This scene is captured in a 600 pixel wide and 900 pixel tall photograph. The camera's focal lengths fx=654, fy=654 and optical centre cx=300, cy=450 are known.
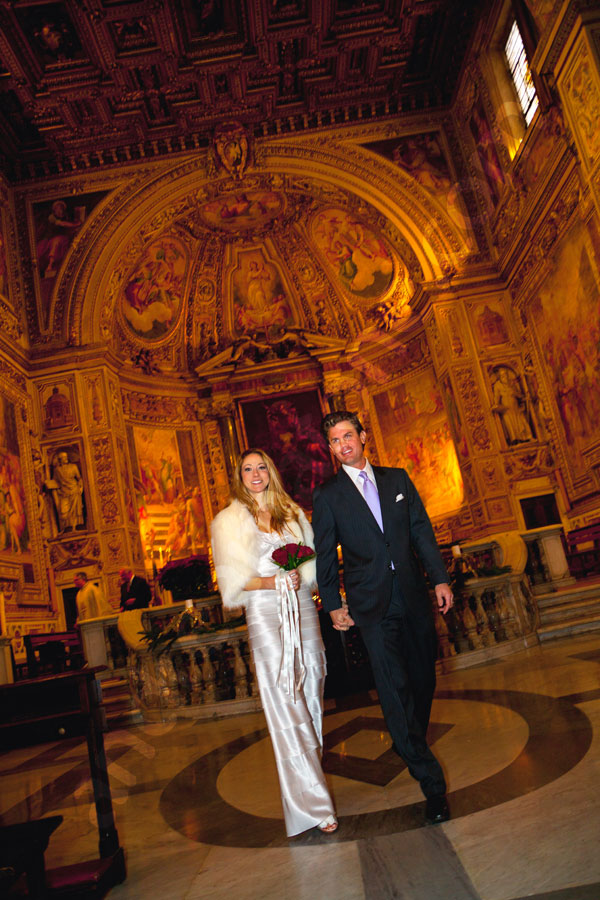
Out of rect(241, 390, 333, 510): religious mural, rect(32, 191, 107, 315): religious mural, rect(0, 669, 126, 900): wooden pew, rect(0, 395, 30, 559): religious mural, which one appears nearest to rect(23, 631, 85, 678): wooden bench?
rect(0, 395, 30, 559): religious mural

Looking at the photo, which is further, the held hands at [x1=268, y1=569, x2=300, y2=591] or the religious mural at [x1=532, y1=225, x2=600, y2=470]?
the religious mural at [x1=532, y1=225, x2=600, y2=470]

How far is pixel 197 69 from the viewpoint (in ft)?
47.2

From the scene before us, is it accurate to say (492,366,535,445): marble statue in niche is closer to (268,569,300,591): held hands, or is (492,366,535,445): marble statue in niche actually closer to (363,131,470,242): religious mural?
(363,131,470,242): religious mural

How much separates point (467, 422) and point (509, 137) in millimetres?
6130

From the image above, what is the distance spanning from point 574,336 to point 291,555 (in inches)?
441

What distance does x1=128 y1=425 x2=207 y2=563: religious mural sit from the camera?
1733 cm

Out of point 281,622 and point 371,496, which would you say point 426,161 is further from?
point 281,622

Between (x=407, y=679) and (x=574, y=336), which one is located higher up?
(x=574, y=336)

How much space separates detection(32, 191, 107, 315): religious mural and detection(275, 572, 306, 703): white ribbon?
1483cm

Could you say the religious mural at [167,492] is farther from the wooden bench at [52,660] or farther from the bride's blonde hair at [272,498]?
the bride's blonde hair at [272,498]

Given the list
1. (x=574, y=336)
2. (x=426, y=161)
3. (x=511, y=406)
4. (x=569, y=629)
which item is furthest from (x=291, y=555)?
(x=426, y=161)

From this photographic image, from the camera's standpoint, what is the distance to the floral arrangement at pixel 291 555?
3012 mm

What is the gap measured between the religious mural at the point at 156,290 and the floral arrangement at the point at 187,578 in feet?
33.7

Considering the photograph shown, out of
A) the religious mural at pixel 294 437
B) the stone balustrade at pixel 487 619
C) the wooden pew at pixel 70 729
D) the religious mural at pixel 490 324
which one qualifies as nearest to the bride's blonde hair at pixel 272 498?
the wooden pew at pixel 70 729
